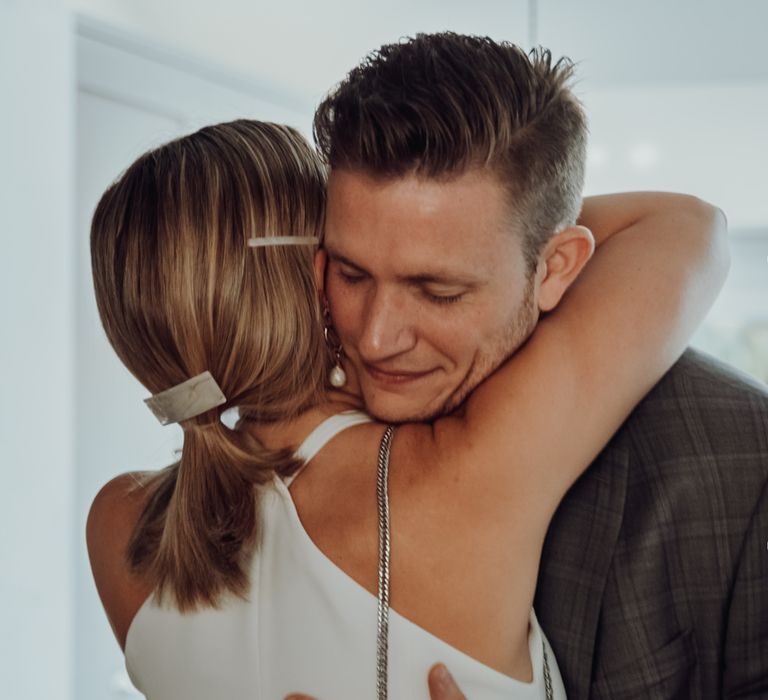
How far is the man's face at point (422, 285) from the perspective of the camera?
1.14m

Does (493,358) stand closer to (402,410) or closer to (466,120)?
(402,410)

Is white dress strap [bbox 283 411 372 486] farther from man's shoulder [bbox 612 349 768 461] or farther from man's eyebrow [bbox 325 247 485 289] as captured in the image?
man's shoulder [bbox 612 349 768 461]

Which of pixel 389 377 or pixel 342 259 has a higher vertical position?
pixel 342 259

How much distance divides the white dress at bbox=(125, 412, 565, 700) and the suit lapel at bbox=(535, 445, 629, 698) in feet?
0.10

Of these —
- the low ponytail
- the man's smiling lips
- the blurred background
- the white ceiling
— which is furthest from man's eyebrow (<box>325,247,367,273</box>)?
the white ceiling

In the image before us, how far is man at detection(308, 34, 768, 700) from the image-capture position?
1.15 meters

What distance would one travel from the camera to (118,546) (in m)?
1.30

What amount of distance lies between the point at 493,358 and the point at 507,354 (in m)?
0.02

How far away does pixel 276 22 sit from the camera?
136 inches

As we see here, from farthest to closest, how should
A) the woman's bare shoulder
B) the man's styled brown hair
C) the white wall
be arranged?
the white wall < the woman's bare shoulder < the man's styled brown hair

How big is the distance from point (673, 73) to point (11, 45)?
221 cm

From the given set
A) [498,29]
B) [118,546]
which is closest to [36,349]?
[118,546]

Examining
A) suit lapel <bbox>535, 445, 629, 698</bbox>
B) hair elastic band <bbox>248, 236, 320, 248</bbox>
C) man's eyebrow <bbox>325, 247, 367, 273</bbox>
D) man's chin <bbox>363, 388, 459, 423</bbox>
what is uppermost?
hair elastic band <bbox>248, 236, 320, 248</bbox>

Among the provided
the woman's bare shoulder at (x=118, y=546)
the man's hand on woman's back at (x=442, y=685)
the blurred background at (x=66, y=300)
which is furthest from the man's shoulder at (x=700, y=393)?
the blurred background at (x=66, y=300)
